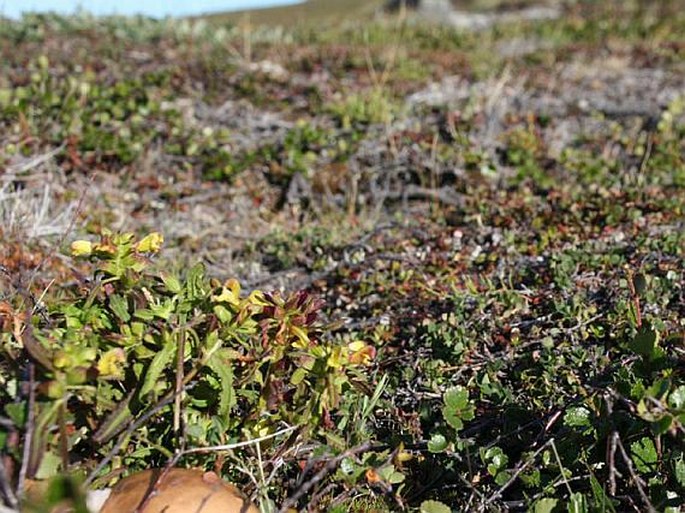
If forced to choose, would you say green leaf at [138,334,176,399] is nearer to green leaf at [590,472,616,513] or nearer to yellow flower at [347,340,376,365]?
yellow flower at [347,340,376,365]

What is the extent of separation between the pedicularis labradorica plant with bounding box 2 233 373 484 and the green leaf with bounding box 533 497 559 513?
2.25ft

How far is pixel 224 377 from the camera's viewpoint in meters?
2.18

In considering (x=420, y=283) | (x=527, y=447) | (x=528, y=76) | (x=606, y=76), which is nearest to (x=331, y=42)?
(x=528, y=76)

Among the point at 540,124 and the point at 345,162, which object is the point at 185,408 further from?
the point at 540,124

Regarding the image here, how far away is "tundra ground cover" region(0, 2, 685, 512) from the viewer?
221 cm

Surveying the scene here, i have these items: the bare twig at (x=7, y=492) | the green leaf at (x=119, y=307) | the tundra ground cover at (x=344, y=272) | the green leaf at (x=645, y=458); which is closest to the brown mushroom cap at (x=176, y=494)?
the tundra ground cover at (x=344, y=272)

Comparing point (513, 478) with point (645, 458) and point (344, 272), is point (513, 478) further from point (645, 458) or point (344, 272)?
point (344, 272)

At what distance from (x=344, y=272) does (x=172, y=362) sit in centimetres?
218

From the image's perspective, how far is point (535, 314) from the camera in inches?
138

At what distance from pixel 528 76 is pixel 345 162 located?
4431 mm

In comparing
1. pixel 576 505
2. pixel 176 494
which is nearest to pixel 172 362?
pixel 176 494

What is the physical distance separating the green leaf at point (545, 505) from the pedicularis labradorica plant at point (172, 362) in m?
0.69

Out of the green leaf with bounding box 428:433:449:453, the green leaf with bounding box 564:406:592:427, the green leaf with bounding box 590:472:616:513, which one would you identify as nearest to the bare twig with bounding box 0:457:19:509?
the green leaf with bounding box 428:433:449:453

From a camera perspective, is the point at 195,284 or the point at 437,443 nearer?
the point at 195,284
